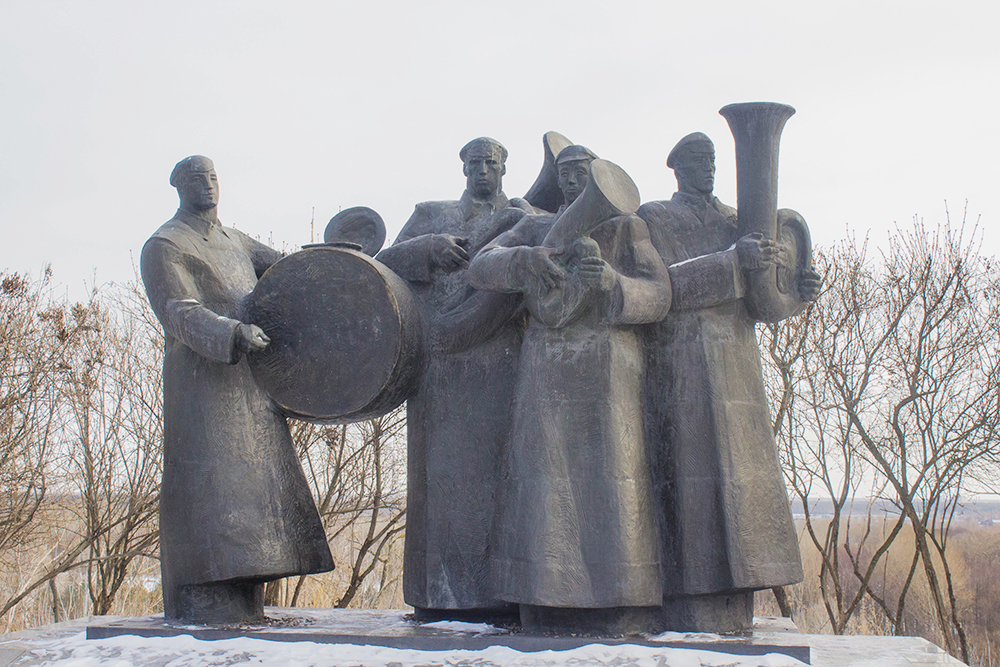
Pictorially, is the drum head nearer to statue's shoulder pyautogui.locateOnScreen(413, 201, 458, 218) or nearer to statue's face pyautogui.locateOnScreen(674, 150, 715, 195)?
statue's shoulder pyautogui.locateOnScreen(413, 201, 458, 218)

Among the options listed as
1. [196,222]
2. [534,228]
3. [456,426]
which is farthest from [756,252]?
[196,222]

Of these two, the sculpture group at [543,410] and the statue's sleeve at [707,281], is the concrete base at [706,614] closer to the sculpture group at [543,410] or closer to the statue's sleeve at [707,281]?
the sculpture group at [543,410]

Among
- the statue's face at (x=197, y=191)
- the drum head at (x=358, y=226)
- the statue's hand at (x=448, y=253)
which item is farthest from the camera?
the drum head at (x=358, y=226)

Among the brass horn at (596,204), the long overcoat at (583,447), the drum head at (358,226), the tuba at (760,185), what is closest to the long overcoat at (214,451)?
the drum head at (358,226)

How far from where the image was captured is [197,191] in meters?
6.01

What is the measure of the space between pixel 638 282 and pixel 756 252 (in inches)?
23.7

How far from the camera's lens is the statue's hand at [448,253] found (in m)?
5.90

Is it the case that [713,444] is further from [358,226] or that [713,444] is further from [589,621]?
[358,226]

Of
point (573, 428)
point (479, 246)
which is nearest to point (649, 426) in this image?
point (573, 428)

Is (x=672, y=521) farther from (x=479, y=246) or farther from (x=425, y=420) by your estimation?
(x=479, y=246)

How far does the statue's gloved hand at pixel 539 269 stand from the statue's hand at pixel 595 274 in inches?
4.2

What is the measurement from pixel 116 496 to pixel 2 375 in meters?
2.12

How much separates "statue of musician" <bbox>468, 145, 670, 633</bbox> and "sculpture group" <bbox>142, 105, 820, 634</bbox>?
→ 1 cm

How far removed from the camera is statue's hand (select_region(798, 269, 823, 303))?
5.43 m
